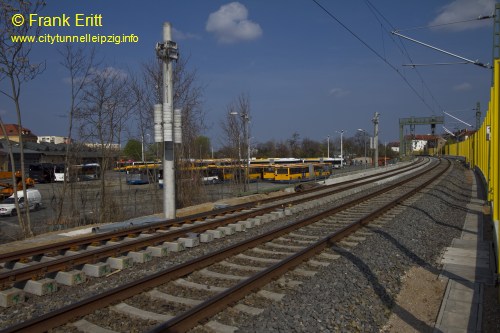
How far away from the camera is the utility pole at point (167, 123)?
14562 mm

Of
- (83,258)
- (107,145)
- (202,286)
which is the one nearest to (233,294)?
(202,286)

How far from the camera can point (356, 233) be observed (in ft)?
38.0

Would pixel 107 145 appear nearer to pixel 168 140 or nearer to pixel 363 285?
pixel 168 140

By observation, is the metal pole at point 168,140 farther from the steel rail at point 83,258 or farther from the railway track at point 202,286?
the railway track at point 202,286

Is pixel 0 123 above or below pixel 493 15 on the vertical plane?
below

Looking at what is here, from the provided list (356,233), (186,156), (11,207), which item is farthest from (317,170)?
(356,233)

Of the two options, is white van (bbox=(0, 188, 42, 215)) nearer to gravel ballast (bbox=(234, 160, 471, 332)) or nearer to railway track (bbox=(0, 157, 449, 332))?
railway track (bbox=(0, 157, 449, 332))

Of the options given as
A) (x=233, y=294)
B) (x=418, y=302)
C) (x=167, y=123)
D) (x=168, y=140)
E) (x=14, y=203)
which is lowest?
(x=14, y=203)

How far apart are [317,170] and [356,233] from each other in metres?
48.7

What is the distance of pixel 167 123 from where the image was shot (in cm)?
1455

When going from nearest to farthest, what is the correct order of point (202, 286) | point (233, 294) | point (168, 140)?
1. point (233, 294)
2. point (202, 286)
3. point (168, 140)

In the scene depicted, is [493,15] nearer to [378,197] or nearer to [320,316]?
[378,197]

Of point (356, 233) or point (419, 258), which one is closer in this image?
point (419, 258)

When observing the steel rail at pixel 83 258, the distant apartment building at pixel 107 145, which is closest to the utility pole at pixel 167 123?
the steel rail at pixel 83 258
